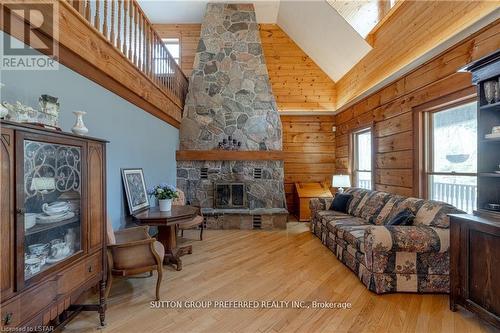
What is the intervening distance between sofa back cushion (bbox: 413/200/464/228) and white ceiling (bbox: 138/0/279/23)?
5081 millimetres

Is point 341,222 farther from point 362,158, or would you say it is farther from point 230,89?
point 230,89

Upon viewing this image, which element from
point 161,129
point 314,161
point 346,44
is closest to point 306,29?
point 346,44

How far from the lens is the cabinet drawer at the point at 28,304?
126 centimetres

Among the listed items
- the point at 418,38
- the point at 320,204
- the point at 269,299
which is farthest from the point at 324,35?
the point at 269,299

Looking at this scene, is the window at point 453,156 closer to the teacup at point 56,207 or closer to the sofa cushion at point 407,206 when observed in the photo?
the sofa cushion at point 407,206

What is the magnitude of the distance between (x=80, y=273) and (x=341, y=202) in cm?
395

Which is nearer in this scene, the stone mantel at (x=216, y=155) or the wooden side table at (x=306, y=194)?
the stone mantel at (x=216, y=155)

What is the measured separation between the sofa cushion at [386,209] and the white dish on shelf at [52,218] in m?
3.45

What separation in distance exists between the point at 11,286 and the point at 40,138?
79cm

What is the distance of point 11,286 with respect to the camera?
1.27 meters

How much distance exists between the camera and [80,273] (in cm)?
182

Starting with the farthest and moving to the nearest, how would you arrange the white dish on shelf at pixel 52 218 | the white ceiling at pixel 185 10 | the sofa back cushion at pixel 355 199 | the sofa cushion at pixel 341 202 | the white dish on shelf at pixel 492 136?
1. the white ceiling at pixel 185 10
2. the sofa cushion at pixel 341 202
3. the sofa back cushion at pixel 355 199
4. the white dish on shelf at pixel 492 136
5. the white dish on shelf at pixel 52 218

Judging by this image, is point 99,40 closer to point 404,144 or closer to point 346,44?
point 404,144

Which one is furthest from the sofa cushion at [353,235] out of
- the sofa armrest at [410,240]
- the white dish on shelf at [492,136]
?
the white dish on shelf at [492,136]
